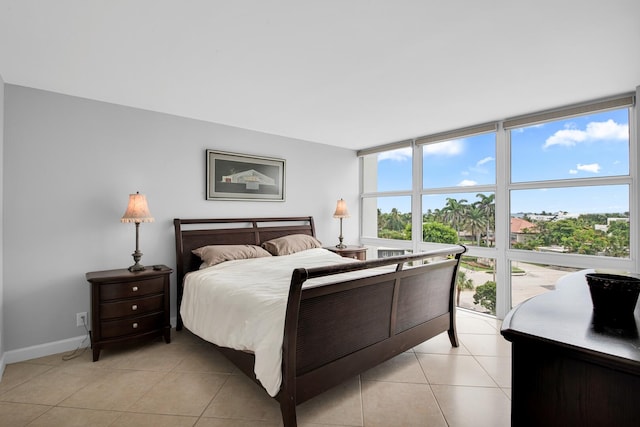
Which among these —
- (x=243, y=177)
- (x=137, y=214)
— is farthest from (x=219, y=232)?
(x=137, y=214)

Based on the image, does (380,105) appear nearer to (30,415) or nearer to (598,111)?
(598,111)

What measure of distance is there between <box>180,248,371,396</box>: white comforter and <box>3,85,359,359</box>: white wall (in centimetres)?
84

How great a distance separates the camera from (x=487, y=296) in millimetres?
3924

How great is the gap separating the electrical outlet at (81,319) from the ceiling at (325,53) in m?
2.07

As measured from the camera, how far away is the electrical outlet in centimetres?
295

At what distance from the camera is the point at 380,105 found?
10.5 feet

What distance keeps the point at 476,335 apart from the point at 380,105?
260 centimetres

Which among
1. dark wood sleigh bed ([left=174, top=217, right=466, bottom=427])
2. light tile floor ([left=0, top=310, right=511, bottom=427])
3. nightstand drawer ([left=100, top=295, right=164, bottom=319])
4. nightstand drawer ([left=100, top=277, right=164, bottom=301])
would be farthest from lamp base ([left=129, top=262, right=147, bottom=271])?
dark wood sleigh bed ([left=174, top=217, right=466, bottom=427])

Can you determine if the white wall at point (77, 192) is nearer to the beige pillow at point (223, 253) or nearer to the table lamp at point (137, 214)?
the table lamp at point (137, 214)

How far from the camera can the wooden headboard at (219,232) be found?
3418mm

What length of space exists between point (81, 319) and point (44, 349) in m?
0.33

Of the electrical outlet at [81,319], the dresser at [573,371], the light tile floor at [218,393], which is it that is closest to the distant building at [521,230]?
the light tile floor at [218,393]

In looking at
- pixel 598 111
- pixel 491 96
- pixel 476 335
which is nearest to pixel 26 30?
pixel 491 96

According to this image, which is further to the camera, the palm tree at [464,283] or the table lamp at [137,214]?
the palm tree at [464,283]
